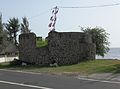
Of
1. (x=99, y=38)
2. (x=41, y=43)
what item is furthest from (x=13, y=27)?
(x=41, y=43)

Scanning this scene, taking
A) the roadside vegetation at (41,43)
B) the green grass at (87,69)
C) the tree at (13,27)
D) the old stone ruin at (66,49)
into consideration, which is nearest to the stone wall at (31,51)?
the old stone ruin at (66,49)

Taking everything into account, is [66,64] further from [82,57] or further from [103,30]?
[103,30]

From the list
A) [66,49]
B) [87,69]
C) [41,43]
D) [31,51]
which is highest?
[41,43]

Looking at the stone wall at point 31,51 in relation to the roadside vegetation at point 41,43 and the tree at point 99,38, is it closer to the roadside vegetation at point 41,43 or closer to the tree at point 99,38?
the roadside vegetation at point 41,43

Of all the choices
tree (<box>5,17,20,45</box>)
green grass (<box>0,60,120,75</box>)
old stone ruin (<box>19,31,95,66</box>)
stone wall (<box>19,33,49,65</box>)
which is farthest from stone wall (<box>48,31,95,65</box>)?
tree (<box>5,17,20,45</box>)

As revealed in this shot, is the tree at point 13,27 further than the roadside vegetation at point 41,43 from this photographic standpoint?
Yes

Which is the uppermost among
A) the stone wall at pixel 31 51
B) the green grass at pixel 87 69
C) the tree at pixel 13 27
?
the tree at pixel 13 27

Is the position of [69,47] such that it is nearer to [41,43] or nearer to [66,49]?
[66,49]

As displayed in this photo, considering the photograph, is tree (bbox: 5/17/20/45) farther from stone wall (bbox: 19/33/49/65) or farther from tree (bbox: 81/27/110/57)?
stone wall (bbox: 19/33/49/65)

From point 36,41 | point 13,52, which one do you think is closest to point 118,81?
point 36,41

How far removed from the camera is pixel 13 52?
210ft

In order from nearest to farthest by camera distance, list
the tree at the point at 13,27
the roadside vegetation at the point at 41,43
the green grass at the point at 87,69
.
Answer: the green grass at the point at 87,69 < the roadside vegetation at the point at 41,43 < the tree at the point at 13,27

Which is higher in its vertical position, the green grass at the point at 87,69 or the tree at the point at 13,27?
the tree at the point at 13,27

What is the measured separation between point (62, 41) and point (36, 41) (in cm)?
399
